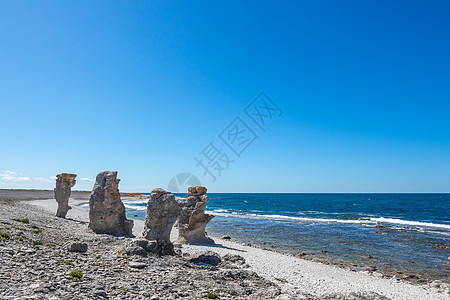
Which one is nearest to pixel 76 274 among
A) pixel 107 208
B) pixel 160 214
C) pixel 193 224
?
pixel 160 214

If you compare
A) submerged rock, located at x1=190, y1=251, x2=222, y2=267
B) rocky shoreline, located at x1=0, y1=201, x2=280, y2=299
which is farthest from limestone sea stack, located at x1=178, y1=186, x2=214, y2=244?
rocky shoreline, located at x1=0, y1=201, x2=280, y2=299

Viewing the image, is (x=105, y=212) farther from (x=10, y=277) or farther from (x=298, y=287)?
(x=298, y=287)

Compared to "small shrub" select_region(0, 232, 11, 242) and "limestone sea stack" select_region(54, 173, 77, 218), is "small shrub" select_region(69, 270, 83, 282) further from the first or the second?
"limestone sea stack" select_region(54, 173, 77, 218)

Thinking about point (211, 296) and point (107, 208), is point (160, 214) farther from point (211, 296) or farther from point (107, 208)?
point (211, 296)

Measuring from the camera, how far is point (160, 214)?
688 inches

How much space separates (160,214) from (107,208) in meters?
5.43

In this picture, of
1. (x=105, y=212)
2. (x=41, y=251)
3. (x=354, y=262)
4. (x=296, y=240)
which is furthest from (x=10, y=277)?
(x=296, y=240)

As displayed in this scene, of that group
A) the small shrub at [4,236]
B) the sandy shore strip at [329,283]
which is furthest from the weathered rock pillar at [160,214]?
the small shrub at [4,236]

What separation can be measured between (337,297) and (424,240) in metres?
26.1

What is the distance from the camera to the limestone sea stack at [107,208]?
20281 mm

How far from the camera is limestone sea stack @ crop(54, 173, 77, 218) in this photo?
29.0 metres

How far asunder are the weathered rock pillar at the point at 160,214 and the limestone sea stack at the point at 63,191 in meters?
15.8

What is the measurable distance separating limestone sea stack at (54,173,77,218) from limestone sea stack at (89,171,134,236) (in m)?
10.4

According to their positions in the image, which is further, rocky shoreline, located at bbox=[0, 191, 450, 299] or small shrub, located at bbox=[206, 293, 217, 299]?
small shrub, located at bbox=[206, 293, 217, 299]
